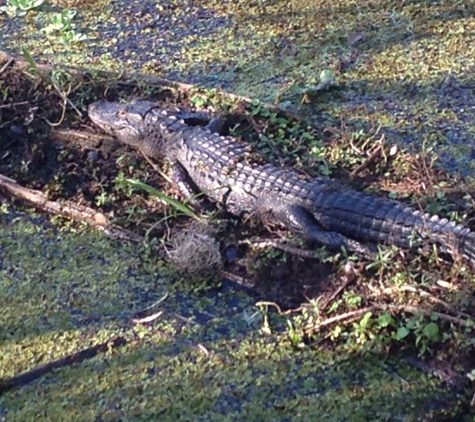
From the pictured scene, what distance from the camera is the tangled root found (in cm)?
359

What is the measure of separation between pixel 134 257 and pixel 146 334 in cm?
49

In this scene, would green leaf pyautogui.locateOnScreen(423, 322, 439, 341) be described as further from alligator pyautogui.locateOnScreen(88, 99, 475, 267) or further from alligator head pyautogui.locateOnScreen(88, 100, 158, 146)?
alligator head pyautogui.locateOnScreen(88, 100, 158, 146)

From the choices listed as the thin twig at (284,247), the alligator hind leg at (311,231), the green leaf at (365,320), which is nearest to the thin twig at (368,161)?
the alligator hind leg at (311,231)

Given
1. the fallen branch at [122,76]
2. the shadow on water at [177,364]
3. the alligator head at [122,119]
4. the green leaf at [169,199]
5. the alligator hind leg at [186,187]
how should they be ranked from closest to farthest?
the shadow on water at [177,364], the green leaf at [169,199], the alligator hind leg at [186,187], the alligator head at [122,119], the fallen branch at [122,76]

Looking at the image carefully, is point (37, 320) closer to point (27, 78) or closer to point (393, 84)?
point (27, 78)

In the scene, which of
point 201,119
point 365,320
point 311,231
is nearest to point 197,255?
point 311,231

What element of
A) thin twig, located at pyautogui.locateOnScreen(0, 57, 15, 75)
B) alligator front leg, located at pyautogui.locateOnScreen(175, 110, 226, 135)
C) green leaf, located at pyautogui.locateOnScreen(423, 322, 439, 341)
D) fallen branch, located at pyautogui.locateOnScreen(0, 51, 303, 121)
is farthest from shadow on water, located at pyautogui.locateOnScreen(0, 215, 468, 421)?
thin twig, located at pyautogui.locateOnScreen(0, 57, 15, 75)

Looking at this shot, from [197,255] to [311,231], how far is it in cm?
53

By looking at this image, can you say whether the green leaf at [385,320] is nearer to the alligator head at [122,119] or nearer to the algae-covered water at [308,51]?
the algae-covered water at [308,51]

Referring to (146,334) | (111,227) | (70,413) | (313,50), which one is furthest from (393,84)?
(70,413)

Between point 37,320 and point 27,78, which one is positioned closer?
point 37,320

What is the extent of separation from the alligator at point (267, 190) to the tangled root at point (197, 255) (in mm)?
362

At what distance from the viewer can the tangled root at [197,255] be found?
3588 mm

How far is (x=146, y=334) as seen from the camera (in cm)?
339
